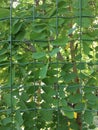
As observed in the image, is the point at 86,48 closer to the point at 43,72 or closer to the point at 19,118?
the point at 43,72

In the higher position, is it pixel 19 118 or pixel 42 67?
pixel 42 67

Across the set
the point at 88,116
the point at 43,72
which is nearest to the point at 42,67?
the point at 43,72

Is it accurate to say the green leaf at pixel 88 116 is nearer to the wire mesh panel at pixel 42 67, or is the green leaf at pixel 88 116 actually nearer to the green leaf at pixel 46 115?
the wire mesh panel at pixel 42 67

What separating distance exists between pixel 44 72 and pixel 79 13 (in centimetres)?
33

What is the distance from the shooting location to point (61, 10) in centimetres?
160

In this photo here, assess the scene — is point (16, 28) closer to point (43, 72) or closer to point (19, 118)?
point (43, 72)

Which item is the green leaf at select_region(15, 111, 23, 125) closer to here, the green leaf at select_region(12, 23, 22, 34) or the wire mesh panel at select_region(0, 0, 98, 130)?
the wire mesh panel at select_region(0, 0, 98, 130)

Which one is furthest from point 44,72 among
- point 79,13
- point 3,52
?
point 79,13

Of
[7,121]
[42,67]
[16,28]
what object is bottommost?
[7,121]

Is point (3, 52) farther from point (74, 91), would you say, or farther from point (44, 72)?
point (74, 91)

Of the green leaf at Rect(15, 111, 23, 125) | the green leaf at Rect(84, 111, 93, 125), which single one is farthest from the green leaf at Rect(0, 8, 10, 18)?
the green leaf at Rect(84, 111, 93, 125)

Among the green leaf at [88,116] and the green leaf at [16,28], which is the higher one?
the green leaf at [16,28]

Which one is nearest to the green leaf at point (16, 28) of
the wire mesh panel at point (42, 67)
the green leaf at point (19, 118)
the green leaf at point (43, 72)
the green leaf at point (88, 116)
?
the wire mesh panel at point (42, 67)

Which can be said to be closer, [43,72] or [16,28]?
[43,72]
